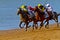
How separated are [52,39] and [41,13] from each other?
14.8 ft

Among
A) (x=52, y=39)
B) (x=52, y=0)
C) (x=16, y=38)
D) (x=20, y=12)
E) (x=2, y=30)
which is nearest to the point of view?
(x=52, y=39)

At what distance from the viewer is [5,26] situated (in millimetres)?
22422

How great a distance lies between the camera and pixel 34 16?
19500mm

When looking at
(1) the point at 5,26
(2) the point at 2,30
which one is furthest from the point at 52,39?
(1) the point at 5,26

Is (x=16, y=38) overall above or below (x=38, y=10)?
below

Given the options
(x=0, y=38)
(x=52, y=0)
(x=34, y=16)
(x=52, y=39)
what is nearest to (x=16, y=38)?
(x=0, y=38)

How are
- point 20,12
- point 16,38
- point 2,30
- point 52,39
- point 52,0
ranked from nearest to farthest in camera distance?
point 52,39 → point 16,38 → point 20,12 → point 2,30 → point 52,0

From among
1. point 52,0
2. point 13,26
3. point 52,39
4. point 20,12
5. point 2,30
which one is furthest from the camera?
point 52,0

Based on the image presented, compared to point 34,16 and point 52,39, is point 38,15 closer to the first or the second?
point 34,16

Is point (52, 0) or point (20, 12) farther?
point (52, 0)

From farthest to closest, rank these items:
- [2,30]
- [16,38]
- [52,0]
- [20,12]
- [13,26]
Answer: [52,0] → [13,26] → [2,30] → [20,12] → [16,38]

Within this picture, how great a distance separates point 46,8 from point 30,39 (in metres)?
4.62

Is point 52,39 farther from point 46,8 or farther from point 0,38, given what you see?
point 46,8

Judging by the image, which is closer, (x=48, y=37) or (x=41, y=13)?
(x=48, y=37)
